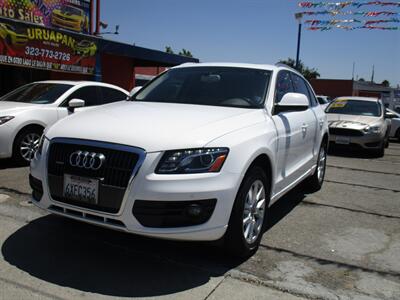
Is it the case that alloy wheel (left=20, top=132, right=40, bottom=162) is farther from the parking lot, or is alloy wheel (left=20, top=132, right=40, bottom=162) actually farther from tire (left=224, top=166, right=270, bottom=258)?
tire (left=224, top=166, right=270, bottom=258)

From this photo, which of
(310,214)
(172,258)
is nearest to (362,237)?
(310,214)

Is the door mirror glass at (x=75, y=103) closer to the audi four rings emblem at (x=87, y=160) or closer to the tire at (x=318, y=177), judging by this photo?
the tire at (x=318, y=177)

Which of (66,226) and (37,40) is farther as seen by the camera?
(37,40)

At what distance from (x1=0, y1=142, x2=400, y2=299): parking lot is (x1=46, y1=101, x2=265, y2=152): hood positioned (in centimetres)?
104

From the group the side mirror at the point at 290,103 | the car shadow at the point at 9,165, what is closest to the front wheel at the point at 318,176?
the side mirror at the point at 290,103

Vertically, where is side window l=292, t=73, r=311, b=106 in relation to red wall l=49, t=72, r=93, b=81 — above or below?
above

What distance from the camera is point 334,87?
172 ft

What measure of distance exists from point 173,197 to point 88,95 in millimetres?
6044

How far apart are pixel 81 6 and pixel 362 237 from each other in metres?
14.2

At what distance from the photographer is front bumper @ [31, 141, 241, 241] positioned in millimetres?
3377

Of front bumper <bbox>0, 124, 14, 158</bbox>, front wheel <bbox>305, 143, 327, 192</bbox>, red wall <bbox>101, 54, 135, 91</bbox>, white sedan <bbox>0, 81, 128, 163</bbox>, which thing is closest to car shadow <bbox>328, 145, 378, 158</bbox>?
front wheel <bbox>305, 143, 327, 192</bbox>

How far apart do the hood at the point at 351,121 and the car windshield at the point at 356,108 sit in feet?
1.35

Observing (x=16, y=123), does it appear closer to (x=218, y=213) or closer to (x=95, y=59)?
(x=218, y=213)

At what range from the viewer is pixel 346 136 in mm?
11773
